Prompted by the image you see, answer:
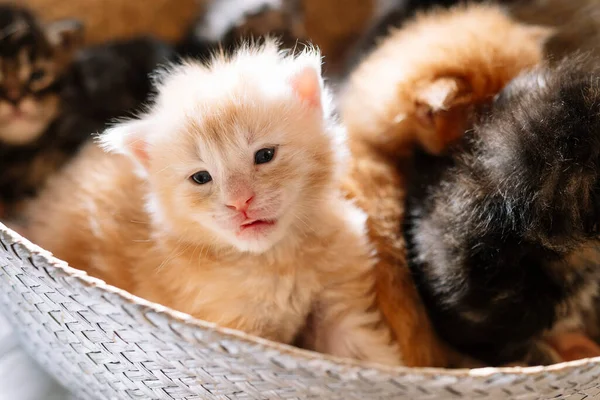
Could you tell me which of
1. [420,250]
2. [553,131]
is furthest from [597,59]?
[420,250]

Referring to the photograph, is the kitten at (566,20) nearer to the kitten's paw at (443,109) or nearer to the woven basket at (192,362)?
the kitten's paw at (443,109)

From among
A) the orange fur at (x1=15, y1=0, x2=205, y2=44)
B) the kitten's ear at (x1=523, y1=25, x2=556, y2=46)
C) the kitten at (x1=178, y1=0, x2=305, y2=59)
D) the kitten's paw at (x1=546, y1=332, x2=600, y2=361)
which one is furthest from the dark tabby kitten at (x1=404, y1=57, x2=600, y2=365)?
the orange fur at (x1=15, y1=0, x2=205, y2=44)

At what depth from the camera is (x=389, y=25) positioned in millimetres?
1433

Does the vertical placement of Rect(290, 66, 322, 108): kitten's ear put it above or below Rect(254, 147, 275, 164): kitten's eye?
above

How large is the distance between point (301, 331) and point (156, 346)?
0.94 ft

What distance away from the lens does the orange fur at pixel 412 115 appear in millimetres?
911

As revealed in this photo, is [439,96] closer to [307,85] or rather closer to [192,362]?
[307,85]

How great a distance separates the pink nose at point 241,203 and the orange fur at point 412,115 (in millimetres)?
278

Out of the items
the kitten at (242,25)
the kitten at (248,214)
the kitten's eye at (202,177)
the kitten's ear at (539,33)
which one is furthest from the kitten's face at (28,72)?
the kitten's ear at (539,33)

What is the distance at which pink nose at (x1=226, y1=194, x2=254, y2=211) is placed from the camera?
2.34 ft

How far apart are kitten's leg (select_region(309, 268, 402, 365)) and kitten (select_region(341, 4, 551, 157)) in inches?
10.9

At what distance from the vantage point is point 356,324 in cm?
86

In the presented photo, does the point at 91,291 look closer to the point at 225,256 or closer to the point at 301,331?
the point at 225,256

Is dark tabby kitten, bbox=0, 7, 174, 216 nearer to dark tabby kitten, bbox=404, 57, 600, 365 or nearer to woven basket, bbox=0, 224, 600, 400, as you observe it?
woven basket, bbox=0, 224, 600, 400
